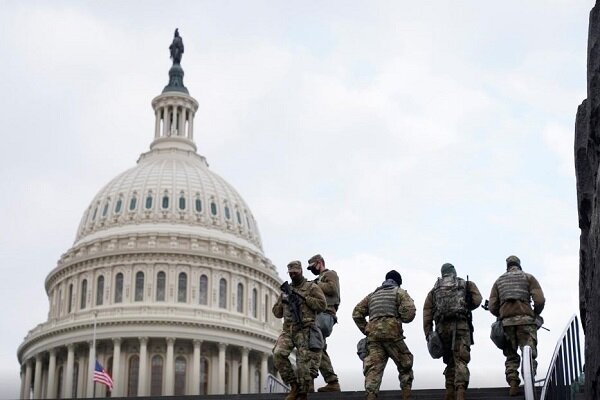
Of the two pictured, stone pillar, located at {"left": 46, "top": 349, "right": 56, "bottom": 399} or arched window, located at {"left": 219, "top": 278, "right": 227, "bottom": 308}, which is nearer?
stone pillar, located at {"left": 46, "top": 349, "right": 56, "bottom": 399}

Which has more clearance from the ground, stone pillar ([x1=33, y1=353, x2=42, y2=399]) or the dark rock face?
stone pillar ([x1=33, y1=353, x2=42, y2=399])

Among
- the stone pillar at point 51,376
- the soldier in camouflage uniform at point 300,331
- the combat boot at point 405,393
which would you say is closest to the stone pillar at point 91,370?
the stone pillar at point 51,376

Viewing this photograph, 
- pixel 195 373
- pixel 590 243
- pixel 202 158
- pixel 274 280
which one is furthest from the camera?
pixel 202 158

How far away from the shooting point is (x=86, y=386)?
82750 millimetres

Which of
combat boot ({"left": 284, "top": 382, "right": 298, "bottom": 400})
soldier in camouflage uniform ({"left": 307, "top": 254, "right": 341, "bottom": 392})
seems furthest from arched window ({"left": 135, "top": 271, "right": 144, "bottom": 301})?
combat boot ({"left": 284, "top": 382, "right": 298, "bottom": 400})

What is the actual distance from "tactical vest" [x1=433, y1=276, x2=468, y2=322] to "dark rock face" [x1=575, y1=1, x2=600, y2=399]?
5274 mm

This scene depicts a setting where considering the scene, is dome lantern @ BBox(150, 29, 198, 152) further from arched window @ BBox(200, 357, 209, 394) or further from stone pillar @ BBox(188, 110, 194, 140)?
arched window @ BBox(200, 357, 209, 394)

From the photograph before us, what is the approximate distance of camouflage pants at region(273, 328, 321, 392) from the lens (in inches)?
566

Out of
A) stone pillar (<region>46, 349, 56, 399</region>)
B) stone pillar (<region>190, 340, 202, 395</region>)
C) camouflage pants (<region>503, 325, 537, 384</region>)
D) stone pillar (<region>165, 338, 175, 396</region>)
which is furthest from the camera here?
stone pillar (<region>46, 349, 56, 399</region>)

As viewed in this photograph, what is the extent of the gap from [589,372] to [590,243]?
1044mm

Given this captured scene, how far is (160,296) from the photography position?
8762 centimetres

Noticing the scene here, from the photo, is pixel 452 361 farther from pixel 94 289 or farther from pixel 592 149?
pixel 94 289

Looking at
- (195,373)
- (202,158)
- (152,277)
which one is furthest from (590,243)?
(202,158)

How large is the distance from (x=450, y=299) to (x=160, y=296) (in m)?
74.3
